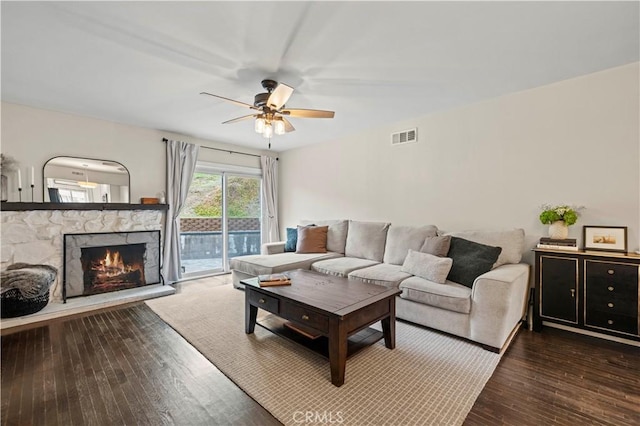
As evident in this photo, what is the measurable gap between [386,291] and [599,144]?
2533mm

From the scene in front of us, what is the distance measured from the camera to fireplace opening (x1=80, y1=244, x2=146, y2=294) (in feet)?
12.4

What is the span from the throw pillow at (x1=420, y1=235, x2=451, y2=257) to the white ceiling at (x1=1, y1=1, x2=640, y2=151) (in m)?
1.64

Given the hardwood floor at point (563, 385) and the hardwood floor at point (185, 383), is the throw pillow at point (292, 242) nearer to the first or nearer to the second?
the hardwood floor at point (185, 383)

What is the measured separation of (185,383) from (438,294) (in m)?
2.22

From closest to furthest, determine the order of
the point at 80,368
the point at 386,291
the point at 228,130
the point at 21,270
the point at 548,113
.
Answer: the point at 80,368, the point at 386,291, the point at 548,113, the point at 21,270, the point at 228,130

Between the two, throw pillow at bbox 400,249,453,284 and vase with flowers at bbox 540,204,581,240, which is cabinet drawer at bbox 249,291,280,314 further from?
vase with flowers at bbox 540,204,581,240

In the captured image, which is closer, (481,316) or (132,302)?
(481,316)

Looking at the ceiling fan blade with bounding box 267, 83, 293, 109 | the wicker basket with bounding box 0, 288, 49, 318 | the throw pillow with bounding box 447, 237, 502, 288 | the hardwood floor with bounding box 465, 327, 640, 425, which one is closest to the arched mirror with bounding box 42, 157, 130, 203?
the wicker basket with bounding box 0, 288, 49, 318

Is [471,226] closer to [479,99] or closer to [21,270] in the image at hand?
[479,99]

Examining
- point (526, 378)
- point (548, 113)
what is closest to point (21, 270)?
point (526, 378)

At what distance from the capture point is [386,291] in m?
2.38

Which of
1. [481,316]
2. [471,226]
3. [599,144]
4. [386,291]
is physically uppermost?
[599,144]

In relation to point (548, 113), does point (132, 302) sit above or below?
below

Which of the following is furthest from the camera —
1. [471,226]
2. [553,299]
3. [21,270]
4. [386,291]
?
[471,226]
